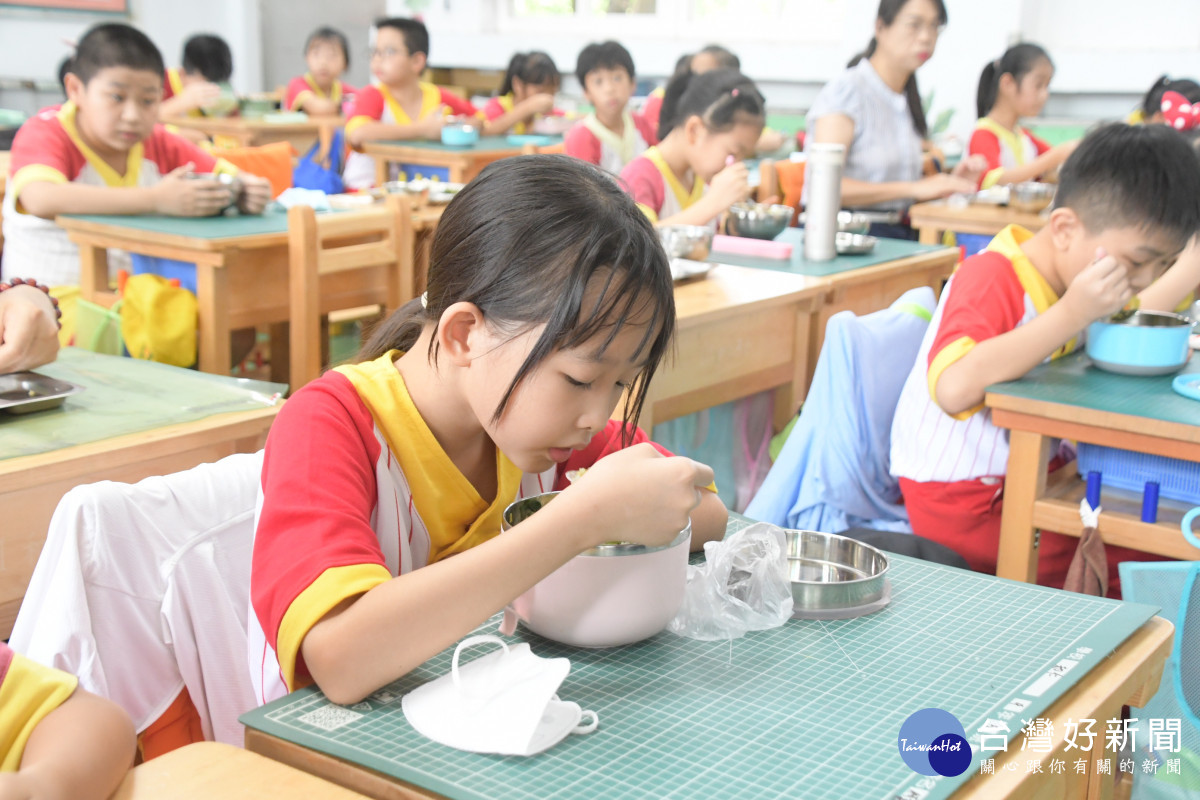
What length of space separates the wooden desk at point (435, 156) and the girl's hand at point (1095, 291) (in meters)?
3.63

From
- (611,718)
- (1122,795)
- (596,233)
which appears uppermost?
(596,233)

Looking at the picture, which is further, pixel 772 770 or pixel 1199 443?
pixel 1199 443

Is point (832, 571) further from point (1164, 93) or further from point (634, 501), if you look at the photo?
point (1164, 93)

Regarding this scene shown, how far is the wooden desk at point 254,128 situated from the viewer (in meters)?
6.19

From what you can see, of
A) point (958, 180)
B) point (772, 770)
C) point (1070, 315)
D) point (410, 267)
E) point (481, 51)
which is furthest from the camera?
point (481, 51)

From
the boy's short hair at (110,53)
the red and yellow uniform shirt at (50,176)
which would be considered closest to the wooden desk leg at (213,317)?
the red and yellow uniform shirt at (50,176)

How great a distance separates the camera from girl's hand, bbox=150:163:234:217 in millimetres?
2809

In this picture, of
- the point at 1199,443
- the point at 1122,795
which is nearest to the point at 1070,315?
the point at 1199,443

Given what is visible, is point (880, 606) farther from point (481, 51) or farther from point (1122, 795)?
point (481, 51)

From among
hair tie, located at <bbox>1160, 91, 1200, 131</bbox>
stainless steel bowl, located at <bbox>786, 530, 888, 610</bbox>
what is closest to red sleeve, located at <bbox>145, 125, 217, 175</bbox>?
stainless steel bowl, located at <bbox>786, 530, 888, 610</bbox>

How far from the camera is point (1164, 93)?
419 centimetres

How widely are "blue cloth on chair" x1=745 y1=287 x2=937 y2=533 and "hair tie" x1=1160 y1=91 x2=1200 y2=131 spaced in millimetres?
2323

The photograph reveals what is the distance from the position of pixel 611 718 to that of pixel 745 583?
25 centimetres

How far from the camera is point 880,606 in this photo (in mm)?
1019
